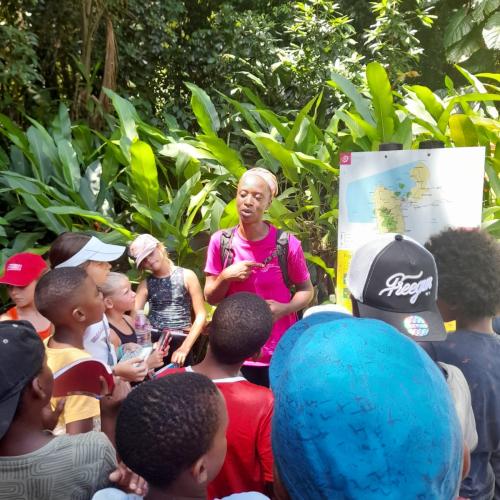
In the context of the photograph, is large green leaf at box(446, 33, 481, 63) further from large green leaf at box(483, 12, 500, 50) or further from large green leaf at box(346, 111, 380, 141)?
large green leaf at box(346, 111, 380, 141)

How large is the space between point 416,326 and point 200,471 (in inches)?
23.9

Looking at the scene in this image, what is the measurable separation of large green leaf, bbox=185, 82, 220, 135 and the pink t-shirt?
2.18 meters

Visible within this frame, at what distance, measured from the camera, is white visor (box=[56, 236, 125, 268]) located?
2451 mm

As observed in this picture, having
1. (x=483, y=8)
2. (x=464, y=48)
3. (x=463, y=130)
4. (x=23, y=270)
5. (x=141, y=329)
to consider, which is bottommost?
(x=141, y=329)

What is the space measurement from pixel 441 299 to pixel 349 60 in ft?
16.8

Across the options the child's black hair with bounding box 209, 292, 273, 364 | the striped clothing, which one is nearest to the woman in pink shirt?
the child's black hair with bounding box 209, 292, 273, 364

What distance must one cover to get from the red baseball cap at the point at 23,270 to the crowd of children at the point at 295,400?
248 mm

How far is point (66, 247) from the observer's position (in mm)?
2553

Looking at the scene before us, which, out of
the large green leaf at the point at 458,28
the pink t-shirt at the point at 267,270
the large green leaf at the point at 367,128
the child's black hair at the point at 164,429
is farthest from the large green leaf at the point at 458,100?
the large green leaf at the point at 458,28

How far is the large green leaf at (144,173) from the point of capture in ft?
13.8

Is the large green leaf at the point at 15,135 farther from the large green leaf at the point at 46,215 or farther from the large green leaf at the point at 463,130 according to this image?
the large green leaf at the point at 463,130

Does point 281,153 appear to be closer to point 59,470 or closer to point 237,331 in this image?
point 237,331

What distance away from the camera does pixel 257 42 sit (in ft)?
21.4

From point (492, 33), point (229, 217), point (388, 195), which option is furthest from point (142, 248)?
point (492, 33)
